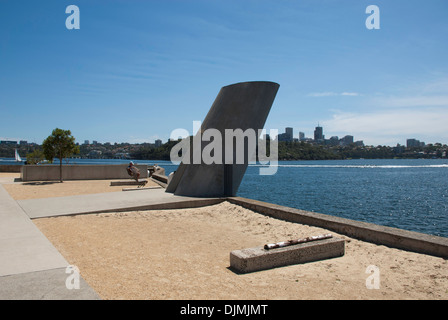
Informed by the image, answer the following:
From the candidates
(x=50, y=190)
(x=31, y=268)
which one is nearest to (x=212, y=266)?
(x=31, y=268)

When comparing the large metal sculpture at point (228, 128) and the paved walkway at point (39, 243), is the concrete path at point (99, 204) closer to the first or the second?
the paved walkway at point (39, 243)

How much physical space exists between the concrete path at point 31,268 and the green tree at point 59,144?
1294 centimetres

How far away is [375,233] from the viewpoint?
18.2 ft

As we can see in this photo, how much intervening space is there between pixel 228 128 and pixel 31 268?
7085mm

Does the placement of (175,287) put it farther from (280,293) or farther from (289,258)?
(289,258)

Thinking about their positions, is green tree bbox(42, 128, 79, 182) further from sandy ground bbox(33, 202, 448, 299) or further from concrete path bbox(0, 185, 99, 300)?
concrete path bbox(0, 185, 99, 300)

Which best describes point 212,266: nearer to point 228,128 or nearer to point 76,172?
point 228,128

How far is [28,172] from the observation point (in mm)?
18500

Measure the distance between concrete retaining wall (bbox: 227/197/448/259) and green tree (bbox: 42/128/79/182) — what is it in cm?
1477

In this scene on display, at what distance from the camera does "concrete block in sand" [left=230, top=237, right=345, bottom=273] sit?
438 cm

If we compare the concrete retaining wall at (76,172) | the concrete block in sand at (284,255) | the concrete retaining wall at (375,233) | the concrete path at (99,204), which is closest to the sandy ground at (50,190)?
the concrete path at (99,204)

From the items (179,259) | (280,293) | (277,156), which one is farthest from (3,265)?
(277,156)

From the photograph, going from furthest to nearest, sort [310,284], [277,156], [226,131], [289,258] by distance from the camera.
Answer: [277,156] → [226,131] → [289,258] → [310,284]

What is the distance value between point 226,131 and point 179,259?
593cm
